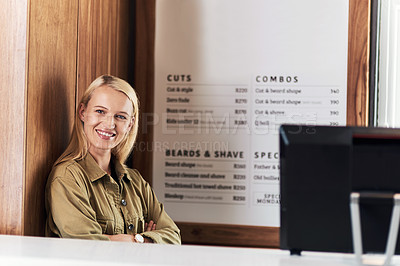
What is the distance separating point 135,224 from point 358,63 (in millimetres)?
1389

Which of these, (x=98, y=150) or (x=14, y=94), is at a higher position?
(x=14, y=94)

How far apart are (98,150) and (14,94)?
1.33 feet

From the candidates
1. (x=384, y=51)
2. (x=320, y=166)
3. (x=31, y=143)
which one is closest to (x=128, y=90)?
(x=31, y=143)

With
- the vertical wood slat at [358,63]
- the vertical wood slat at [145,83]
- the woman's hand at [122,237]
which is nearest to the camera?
the woman's hand at [122,237]

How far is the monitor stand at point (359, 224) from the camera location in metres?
1.12

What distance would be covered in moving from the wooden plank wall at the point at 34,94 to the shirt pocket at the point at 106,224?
212mm

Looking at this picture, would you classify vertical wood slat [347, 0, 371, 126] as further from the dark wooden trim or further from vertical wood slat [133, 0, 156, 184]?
vertical wood slat [133, 0, 156, 184]

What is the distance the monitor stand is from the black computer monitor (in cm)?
2

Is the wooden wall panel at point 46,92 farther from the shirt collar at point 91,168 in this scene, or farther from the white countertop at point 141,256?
the white countertop at point 141,256

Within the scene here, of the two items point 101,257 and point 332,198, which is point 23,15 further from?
point 332,198

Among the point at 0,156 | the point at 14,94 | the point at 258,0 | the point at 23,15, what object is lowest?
the point at 0,156

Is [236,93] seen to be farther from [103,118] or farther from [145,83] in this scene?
[103,118]

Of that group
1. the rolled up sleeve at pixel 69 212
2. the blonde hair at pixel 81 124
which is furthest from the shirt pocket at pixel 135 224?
the blonde hair at pixel 81 124

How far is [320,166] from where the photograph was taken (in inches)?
46.8
